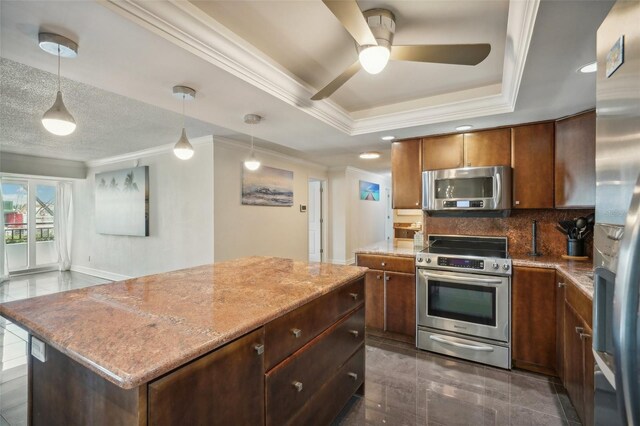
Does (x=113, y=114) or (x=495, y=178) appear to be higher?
(x=113, y=114)

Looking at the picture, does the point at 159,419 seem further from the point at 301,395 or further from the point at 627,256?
the point at 627,256

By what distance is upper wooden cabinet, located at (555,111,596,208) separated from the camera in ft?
8.08

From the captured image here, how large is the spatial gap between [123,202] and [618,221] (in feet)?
21.3

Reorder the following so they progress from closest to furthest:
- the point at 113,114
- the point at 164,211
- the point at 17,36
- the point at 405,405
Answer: the point at 17,36 < the point at 405,405 < the point at 113,114 < the point at 164,211

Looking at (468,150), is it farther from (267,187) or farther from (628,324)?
(267,187)

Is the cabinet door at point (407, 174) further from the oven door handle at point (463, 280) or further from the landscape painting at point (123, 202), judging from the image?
the landscape painting at point (123, 202)

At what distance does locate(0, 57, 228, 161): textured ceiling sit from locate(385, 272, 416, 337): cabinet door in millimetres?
2541

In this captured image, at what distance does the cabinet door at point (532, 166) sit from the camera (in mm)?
2756

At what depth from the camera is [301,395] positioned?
1.47 metres

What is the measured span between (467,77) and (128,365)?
285 cm

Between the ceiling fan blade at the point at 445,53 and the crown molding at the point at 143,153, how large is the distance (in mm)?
3318

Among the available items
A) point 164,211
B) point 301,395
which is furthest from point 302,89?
point 164,211

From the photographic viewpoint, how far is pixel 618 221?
0.84 meters

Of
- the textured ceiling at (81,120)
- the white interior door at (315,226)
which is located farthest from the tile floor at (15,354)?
the white interior door at (315,226)
